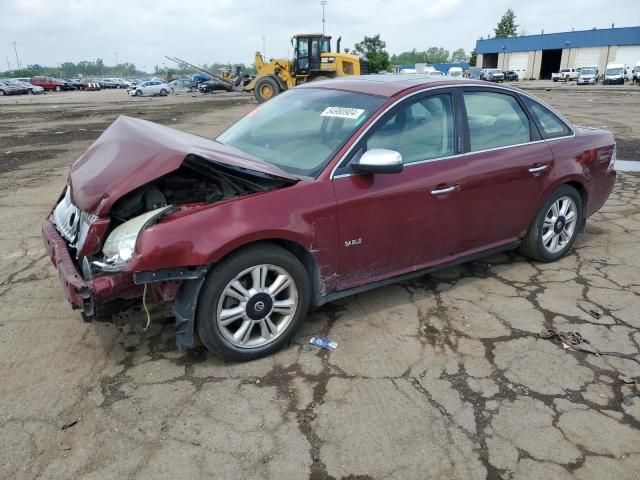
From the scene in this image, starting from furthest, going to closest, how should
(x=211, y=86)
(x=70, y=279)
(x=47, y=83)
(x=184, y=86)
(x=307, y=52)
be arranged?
1. (x=47, y=83)
2. (x=184, y=86)
3. (x=211, y=86)
4. (x=307, y=52)
5. (x=70, y=279)

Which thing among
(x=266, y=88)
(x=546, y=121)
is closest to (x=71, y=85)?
(x=266, y=88)

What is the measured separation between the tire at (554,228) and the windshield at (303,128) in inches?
76.0

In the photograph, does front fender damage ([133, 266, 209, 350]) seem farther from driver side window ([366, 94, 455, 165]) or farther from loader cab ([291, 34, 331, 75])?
loader cab ([291, 34, 331, 75])

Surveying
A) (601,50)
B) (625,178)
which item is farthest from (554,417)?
(601,50)

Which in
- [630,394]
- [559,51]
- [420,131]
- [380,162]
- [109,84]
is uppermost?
[559,51]

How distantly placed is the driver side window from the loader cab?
892 inches

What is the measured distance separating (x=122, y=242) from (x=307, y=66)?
24012 millimetres

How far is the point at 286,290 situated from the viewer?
3.19 m

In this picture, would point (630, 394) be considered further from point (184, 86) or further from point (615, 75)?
point (615, 75)

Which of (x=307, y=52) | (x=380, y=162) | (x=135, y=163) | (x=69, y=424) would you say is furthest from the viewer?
(x=307, y=52)

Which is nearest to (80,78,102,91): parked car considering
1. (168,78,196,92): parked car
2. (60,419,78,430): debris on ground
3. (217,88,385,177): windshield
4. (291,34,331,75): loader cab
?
(168,78,196,92): parked car

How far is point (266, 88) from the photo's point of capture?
25.8 m

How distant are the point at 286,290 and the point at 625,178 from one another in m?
6.78

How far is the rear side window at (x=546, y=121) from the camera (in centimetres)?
437
